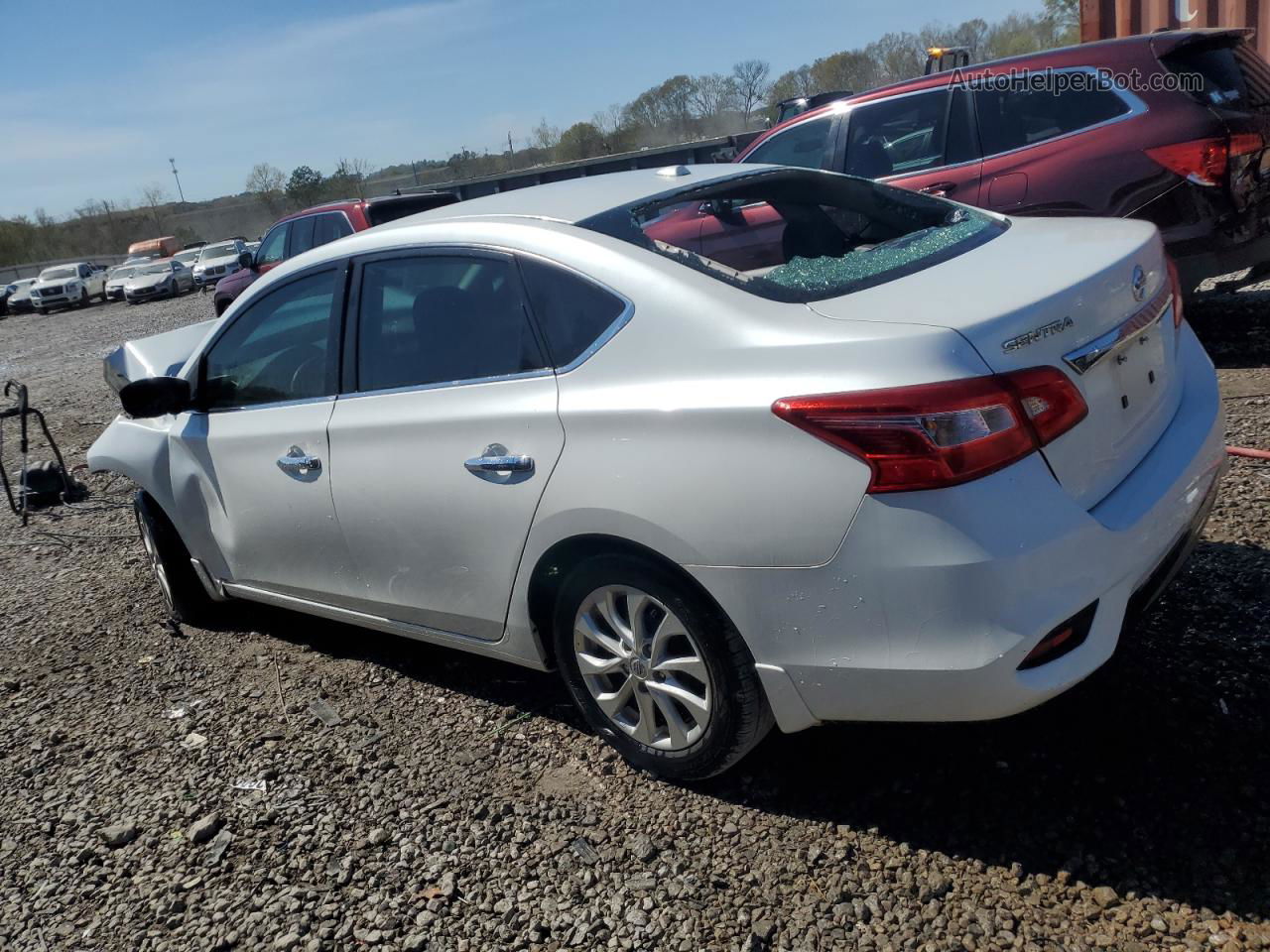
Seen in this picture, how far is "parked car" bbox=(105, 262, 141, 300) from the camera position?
34500mm

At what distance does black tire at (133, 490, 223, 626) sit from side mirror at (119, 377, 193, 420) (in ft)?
2.09

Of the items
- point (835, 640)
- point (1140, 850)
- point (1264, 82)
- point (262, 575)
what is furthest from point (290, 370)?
point (1264, 82)

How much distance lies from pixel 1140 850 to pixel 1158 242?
1605 mm

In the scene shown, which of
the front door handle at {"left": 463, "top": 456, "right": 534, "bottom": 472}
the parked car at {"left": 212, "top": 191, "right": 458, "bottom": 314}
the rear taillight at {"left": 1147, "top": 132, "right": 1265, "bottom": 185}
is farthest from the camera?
the parked car at {"left": 212, "top": 191, "right": 458, "bottom": 314}

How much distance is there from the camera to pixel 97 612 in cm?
503

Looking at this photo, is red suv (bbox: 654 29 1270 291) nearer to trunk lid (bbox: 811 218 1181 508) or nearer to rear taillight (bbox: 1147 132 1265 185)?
rear taillight (bbox: 1147 132 1265 185)

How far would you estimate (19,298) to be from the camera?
121ft

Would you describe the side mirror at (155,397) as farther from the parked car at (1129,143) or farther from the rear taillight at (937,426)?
the parked car at (1129,143)

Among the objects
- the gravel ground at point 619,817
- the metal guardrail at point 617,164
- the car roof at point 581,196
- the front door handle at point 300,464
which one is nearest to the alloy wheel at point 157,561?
the gravel ground at point 619,817

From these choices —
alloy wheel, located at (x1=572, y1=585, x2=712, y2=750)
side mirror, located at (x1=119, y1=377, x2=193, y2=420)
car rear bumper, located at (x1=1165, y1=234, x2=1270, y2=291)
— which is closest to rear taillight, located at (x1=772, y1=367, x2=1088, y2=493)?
alloy wheel, located at (x1=572, y1=585, x2=712, y2=750)

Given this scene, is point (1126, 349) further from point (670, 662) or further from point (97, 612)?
point (97, 612)

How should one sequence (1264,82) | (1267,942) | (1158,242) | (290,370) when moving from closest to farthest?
(1267,942)
(1158,242)
(290,370)
(1264,82)

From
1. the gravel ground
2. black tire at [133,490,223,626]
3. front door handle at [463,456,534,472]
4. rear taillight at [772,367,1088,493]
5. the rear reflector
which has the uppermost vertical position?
rear taillight at [772,367,1088,493]

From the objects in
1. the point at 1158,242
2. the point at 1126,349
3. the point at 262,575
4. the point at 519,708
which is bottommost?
the point at 519,708
